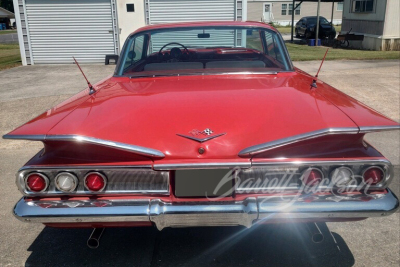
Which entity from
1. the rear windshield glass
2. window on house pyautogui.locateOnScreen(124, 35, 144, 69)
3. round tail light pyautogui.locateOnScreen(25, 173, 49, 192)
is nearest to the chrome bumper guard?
round tail light pyautogui.locateOnScreen(25, 173, 49, 192)

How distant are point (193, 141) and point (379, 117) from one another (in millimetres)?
1177

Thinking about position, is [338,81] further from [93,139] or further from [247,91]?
[93,139]

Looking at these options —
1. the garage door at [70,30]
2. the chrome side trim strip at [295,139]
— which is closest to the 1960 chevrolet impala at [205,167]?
the chrome side trim strip at [295,139]

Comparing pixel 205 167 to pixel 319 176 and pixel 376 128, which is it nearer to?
pixel 319 176

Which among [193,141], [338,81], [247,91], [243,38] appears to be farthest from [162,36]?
[338,81]

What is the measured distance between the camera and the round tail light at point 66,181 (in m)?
2.40

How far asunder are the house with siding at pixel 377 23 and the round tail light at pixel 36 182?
17.4 m

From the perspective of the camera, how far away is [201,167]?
2279mm

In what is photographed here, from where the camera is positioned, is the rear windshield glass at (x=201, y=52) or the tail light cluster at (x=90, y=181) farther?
the rear windshield glass at (x=201, y=52)

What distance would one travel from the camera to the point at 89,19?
1435 centimetres

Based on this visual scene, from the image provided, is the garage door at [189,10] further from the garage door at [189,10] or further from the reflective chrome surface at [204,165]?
the reflective chrome surface at [204,165]

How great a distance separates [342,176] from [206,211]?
866mm

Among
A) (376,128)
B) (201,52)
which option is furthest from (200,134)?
(201,52)

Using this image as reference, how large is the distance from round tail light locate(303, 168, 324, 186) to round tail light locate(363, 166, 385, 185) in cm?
28
